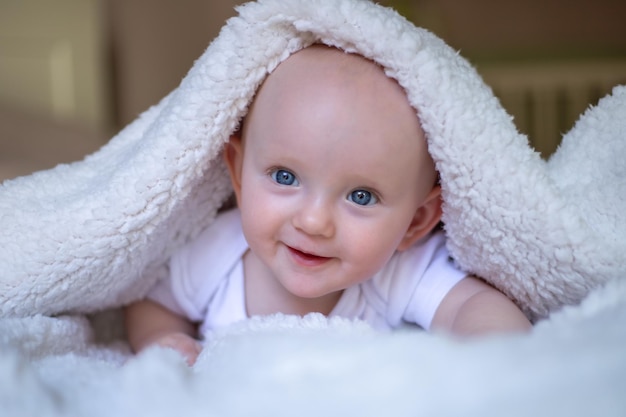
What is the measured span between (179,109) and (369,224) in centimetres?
26

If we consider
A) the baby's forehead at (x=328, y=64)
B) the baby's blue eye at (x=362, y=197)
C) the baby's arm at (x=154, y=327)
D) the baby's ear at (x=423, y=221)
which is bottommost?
the baby's arm at (x=154, y=327)

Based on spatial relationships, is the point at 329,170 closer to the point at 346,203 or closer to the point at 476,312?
the point at 346,203

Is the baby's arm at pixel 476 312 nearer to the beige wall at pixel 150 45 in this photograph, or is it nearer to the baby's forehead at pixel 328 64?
the baby's forehead at pixel 328 64

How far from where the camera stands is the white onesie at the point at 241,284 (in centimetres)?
84

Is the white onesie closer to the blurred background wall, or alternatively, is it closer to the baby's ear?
the baby's ear

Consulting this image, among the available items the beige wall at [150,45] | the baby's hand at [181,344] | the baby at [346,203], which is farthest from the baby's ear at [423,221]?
the beige wall at [150,45]

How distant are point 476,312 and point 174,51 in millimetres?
2552

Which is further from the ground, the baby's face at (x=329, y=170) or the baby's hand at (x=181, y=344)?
the baby's face at (x=329, y=170)

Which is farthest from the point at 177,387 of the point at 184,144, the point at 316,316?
the point at 184,144

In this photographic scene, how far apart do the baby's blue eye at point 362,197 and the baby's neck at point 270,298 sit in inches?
7.9

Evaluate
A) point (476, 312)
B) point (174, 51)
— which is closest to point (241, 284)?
point (476, 312)

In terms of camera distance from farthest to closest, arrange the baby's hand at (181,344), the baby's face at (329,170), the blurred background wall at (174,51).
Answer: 1. the blurred background wall at (174,51)
2. the baby's hand at (181,344)
3. the baby's face at (329,170)

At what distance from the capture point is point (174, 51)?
2.99 m

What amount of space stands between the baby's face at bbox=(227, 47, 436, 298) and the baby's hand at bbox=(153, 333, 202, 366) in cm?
16
